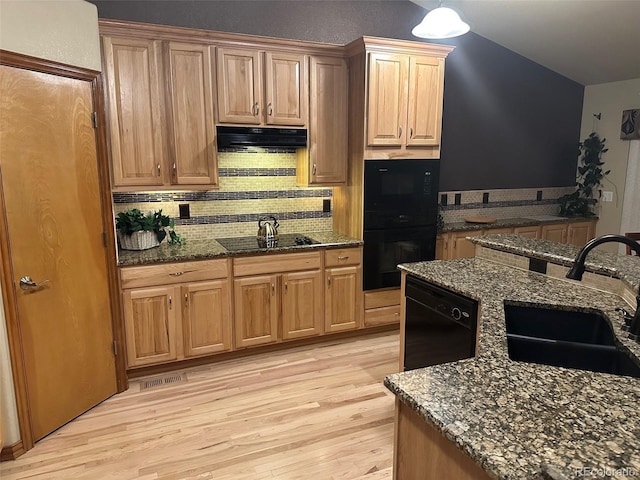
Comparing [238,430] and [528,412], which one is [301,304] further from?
[528,412]

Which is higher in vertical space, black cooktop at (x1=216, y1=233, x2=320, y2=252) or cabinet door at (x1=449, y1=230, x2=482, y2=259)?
black cooktop at (x1=216, y1=233, x2=320, y2=252)

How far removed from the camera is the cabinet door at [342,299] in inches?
147

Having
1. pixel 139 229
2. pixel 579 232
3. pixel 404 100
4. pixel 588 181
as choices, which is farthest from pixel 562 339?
pixel 588 181

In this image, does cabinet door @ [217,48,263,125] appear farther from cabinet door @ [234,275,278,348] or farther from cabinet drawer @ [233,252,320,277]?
cabinet door @ [234,275,278,348]

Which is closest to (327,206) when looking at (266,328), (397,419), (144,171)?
(266,328)

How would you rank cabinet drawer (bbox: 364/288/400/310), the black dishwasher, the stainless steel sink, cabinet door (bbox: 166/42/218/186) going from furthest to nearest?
cabinet drawer (bbox: 364/288/400/310), cabinet door (bbox: 166/42/218/186), the black dishwasher, the stainless steel sink

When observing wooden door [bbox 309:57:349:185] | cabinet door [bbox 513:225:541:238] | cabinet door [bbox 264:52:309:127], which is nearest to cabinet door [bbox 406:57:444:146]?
wooden door [bbox 309:57:349:185]

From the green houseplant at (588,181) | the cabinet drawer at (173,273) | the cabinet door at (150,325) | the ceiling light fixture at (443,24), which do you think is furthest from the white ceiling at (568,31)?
the cabinet door at (150,325)

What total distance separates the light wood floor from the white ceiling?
3292mm

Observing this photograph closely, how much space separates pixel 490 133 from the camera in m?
4.89

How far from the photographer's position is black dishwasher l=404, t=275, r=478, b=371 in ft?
7.06

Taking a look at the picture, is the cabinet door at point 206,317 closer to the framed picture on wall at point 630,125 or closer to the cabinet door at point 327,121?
the cabinet door at point 327,121

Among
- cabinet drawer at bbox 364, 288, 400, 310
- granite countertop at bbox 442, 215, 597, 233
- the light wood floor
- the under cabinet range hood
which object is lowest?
the light wood floor

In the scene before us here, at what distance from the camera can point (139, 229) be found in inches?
129
